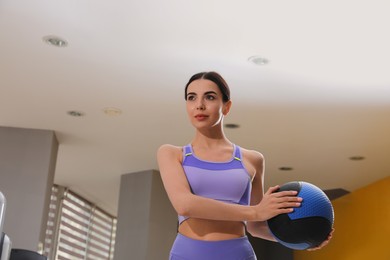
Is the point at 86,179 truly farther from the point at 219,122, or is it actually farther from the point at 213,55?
the point at 219,122

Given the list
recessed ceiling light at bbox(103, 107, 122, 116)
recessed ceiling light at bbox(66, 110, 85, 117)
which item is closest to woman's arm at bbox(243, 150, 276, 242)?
recessed ceiling light at bbox(103, 107, 122, 116)

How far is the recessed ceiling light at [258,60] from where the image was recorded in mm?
3803

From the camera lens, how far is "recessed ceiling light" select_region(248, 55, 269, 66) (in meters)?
3.80

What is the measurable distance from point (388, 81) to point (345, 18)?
1.00 metres

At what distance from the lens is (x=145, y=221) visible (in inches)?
247

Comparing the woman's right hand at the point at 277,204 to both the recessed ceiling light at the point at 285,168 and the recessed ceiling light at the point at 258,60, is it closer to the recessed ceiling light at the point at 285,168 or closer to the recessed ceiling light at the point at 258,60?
the recessed ceiling light at the point at 258,60

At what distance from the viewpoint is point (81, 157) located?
620 cm

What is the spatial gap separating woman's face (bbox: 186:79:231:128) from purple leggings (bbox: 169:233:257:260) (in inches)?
13.7

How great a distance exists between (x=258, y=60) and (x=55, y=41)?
1458mm

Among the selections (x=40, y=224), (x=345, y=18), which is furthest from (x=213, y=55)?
(x=40, y=224)

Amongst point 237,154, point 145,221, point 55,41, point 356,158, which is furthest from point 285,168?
point 237,154

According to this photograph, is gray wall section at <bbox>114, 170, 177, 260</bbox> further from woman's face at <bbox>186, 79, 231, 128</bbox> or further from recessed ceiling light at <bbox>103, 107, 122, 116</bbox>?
woman's face at <bbox>186, 79, 231, 128</bbox>

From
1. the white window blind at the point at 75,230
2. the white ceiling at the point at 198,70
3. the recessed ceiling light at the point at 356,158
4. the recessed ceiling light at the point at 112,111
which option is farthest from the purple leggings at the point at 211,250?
the white window blind at the point at 75,230

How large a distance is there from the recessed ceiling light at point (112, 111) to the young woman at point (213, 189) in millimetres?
3225
